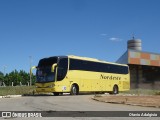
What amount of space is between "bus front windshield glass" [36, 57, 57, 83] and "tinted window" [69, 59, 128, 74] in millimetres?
1801

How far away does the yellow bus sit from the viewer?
27719 mm

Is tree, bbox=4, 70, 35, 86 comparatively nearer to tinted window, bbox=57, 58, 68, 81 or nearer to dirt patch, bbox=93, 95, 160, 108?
tinted window, bbox=57, 58, 68, 81

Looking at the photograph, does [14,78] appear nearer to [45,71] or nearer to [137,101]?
[45,71]

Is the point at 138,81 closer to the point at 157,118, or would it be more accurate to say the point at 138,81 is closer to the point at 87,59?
the point at 87,59

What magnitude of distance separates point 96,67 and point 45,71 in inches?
251

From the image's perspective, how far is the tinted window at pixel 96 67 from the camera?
96.2 feet

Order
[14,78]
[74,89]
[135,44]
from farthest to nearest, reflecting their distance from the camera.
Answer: [14,78] → [135,44] → [74,89]

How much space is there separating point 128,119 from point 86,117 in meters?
1.38

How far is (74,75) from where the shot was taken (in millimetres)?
29312

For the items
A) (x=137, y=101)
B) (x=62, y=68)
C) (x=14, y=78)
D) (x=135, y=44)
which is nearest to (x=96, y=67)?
(x=62, y=68)

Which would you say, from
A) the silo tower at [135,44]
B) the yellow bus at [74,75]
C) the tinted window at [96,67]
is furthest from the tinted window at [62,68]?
the silo tower at [135,44]

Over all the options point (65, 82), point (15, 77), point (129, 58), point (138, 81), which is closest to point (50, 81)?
point (65, 82)

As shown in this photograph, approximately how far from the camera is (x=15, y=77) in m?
113

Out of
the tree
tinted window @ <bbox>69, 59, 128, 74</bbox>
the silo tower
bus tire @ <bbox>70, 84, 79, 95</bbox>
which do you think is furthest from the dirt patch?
the tree
